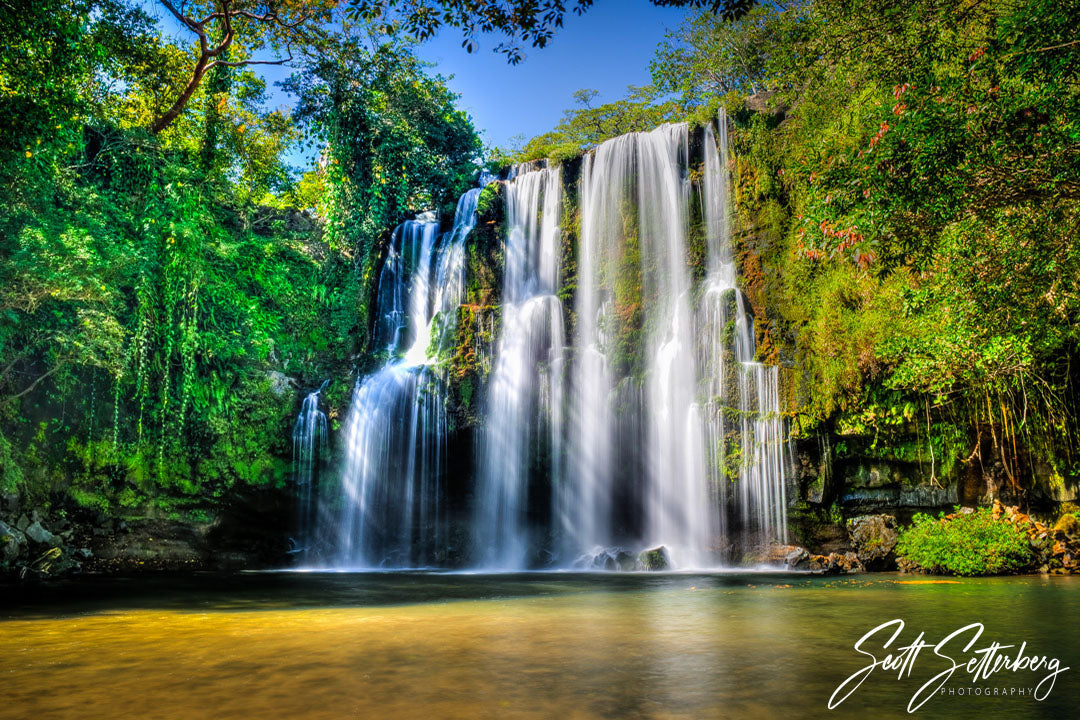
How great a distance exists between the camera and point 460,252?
19.7 metres

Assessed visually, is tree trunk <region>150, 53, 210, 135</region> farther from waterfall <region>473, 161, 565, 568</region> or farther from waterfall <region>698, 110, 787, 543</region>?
waterfall <region>698, 110, 787, 543</region>

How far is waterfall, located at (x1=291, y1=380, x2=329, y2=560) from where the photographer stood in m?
16.5

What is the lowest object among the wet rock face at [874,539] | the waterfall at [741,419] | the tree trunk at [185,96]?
the wet rock face at [874,539]

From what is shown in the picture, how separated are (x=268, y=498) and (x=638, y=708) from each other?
15.2 m

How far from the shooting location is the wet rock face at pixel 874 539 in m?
11.7

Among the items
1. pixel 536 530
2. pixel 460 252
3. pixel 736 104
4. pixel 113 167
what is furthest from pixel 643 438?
pixel 113 167

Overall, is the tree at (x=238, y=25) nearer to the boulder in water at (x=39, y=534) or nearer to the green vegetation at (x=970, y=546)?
the boulder in water at (x=39, y=534)

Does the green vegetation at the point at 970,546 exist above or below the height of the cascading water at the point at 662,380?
below

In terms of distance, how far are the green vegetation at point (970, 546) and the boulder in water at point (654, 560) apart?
431cm

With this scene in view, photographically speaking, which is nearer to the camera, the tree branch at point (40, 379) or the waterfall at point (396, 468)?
the tree branch at point (40, 379)
